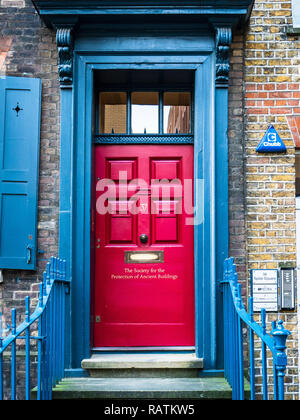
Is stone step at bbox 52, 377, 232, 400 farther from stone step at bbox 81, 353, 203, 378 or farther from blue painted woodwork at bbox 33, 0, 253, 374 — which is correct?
blue painted woodwork at bbox 33, 0, 253, 374

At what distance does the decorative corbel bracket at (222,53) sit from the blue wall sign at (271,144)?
2.25 ft

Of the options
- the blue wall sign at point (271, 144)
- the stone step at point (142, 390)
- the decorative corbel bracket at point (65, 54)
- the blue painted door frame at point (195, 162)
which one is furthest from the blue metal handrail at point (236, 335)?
the decorative corbel bracket at point (65, 54)

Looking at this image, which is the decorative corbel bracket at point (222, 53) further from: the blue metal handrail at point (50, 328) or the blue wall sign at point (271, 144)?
the blue metal handrail at point (50, 328)

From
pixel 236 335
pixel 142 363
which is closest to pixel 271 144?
pixel 236 335

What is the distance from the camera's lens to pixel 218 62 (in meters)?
4.71

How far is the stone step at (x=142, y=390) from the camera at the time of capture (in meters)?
3.91

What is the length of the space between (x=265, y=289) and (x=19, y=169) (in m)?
2.70

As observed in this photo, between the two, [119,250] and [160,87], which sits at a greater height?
[160,87]

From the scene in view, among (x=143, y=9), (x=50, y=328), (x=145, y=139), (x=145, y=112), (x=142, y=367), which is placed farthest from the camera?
(x=145, y=112)

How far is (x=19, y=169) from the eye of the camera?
471 centimetres

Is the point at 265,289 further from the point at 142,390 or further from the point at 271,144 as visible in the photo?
the point at 142,390
